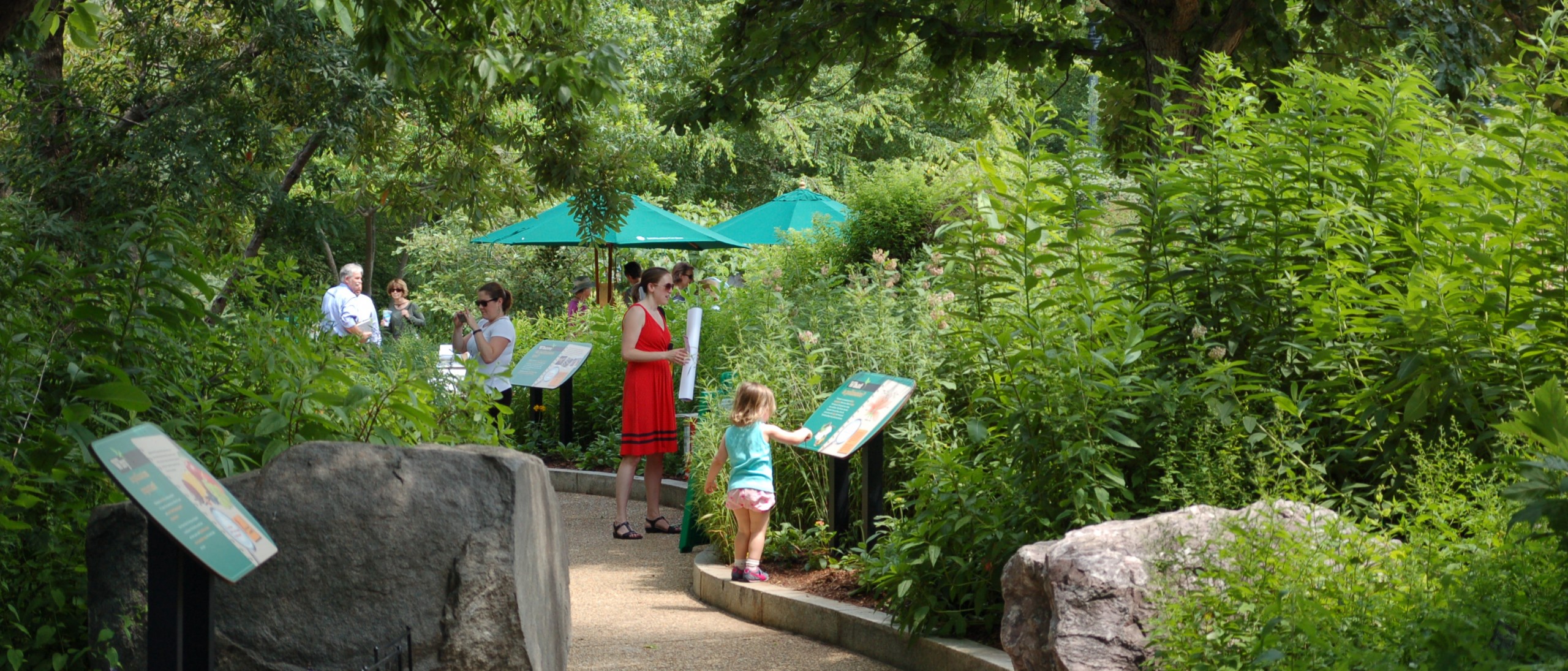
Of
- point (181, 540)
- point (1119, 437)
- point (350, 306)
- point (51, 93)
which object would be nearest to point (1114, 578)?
point (1119, 437)

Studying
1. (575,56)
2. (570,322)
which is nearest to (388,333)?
(570,322)

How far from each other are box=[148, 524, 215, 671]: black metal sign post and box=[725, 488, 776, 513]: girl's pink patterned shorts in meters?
3.73

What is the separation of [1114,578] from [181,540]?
2455 mm

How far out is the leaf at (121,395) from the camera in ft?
11.2

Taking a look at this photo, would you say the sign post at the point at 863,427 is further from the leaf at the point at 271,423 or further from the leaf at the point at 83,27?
the leaf at the point at 83,27

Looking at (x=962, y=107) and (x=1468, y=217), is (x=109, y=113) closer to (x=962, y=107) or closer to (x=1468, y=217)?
(x=962, y=107)

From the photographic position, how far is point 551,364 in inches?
433

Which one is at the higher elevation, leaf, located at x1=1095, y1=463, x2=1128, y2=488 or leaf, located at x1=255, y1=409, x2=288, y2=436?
leaf, located at x1=255, y1=409, x2=288, y2=436

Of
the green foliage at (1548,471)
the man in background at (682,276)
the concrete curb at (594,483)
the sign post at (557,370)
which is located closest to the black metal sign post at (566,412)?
the sign post at (557,370)

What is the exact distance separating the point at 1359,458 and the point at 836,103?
2654cm

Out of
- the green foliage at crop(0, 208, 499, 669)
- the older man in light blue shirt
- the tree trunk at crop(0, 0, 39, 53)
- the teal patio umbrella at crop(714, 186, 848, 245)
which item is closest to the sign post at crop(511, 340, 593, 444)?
the older man in light blue shirt

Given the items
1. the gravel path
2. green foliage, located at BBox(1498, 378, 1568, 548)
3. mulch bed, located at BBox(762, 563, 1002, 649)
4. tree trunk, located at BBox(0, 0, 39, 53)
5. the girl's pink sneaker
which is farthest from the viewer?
the girl's pink sneaker

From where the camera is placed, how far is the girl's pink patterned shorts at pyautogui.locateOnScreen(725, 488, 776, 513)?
6.36m

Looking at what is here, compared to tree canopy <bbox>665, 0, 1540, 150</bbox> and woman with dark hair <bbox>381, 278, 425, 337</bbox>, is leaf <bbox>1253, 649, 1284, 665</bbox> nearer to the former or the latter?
tree canopy <bbox>665, 0, 1540, 150</bbox>
